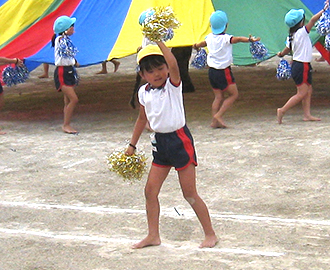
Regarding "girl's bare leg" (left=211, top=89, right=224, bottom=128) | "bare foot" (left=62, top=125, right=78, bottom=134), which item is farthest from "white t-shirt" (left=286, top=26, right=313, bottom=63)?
"bare foot" (left=62, top=125, right=78, bottom=134)

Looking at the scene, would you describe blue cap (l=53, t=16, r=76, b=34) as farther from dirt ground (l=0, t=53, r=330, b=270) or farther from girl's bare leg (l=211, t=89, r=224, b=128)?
girl's bare leg (l=211, t=89, r=224, b=128)

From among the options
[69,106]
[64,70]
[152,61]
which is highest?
[152,61]

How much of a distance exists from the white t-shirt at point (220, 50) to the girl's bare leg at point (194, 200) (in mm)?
4120

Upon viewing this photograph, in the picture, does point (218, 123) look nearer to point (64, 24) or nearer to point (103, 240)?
point (64, 24)

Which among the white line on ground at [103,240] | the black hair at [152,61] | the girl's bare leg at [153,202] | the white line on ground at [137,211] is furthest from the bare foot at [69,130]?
the black hair at [152,61]

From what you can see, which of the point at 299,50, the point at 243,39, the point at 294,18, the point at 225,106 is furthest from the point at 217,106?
the point at 294,18

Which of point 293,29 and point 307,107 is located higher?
point 293,29

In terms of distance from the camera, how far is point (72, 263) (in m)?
4.21

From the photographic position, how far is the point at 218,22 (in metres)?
8.19

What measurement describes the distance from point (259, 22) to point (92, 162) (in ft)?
11.5

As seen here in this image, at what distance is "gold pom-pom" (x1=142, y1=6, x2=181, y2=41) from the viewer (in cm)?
416

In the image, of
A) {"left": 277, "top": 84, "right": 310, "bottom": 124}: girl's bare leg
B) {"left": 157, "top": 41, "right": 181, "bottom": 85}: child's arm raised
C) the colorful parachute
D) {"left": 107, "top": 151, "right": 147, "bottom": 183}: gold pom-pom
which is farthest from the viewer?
the colorful parachute

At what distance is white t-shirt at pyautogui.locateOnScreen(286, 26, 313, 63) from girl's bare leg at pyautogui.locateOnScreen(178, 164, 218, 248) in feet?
14.2

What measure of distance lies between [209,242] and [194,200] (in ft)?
1.03
